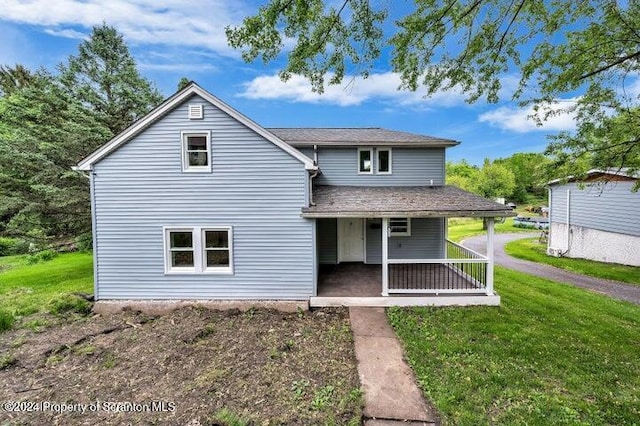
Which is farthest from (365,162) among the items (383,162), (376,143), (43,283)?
(43,283)

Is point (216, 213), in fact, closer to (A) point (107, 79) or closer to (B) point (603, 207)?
(A) point (107, 79)

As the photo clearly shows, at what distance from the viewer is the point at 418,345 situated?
602cm

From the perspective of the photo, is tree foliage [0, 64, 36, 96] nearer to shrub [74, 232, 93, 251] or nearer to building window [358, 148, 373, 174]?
shrub [74, 232, 93, 251]

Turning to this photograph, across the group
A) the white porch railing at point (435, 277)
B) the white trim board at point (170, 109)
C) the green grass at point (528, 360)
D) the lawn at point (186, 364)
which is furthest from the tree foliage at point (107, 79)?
the green grass at point (528, 360)

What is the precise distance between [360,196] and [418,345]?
5047mm

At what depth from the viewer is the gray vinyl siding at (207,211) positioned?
8.16 meters

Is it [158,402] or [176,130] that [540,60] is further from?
[158,402]

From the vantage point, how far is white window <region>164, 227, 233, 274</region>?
8.29 metres

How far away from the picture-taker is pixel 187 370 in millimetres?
5387

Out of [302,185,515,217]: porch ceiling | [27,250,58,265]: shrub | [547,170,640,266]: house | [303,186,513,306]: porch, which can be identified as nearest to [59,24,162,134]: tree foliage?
[27,250,58,265]: shrub

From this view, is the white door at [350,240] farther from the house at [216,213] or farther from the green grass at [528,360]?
the green grass at [528,360]

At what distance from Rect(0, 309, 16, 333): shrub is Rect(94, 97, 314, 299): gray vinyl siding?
221 centimetres

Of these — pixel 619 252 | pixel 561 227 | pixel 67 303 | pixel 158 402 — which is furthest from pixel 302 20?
pixel 561 227

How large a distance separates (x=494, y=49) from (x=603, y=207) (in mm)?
14438
